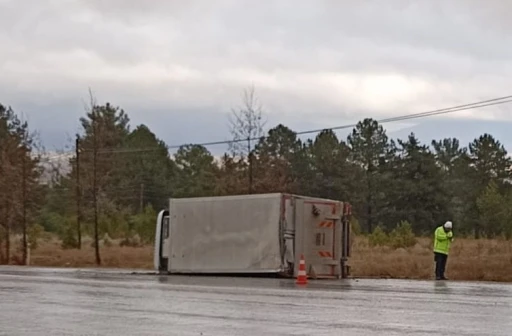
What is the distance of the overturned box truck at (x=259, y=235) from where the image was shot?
2516 centimetres

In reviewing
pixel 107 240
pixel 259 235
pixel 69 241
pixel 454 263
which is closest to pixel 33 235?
pixel 69 241

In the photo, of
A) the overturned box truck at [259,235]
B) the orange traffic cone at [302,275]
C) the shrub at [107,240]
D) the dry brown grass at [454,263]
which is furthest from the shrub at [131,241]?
the orange traffic cone at [302,275]

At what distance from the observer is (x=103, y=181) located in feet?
158

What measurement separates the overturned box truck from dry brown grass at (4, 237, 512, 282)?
11.0 ft

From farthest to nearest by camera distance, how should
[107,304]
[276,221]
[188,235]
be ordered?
[188,235]
[276,221]
[107,304]

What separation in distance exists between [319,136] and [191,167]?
11.8 m

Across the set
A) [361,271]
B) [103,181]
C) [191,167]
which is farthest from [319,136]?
[361,271]

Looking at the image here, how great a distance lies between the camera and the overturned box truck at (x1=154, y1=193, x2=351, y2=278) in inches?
990

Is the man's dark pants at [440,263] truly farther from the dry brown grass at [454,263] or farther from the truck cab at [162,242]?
the truck cab at [162,242]

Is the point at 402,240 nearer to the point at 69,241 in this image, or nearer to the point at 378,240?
the point at 378,240

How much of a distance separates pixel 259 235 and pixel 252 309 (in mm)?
10485

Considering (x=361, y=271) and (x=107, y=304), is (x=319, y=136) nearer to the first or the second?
(x=361, y=271)

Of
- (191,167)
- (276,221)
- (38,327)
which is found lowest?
(38,327)

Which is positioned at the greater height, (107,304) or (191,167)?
(191,167)
